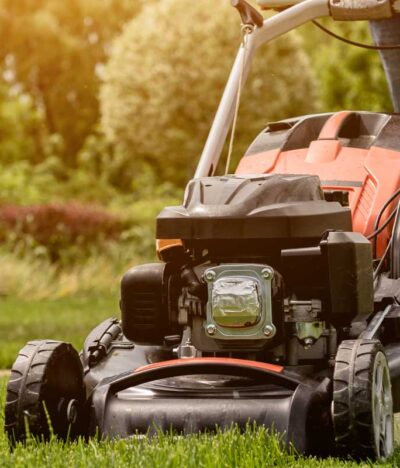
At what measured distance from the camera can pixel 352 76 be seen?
2656 centimetres

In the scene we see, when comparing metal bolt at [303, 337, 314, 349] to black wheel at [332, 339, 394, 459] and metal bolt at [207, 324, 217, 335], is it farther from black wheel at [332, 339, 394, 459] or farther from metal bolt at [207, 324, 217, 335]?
metal bolt at [207, 324, 217, 335]

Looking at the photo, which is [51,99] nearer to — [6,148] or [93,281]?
[6,148]

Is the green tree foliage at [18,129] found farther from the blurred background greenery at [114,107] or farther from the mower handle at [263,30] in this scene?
the mower handle at [263,30]

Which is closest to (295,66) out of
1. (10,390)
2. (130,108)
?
(130,108)

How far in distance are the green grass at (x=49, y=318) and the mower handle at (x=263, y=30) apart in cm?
364

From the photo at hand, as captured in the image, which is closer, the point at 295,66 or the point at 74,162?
the point at 295,66

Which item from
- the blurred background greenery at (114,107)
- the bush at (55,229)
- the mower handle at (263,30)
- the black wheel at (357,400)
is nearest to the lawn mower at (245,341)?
the black wheel at (357,400)

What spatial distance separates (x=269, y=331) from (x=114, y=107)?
68.3 ft

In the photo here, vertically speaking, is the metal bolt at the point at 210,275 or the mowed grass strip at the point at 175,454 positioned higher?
the metal bolt at the point at 210,275

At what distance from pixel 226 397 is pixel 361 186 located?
123 cm

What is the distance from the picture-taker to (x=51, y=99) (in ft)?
112

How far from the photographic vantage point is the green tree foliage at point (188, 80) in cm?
2234

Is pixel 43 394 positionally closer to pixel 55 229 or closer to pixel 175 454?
pixel 175 454

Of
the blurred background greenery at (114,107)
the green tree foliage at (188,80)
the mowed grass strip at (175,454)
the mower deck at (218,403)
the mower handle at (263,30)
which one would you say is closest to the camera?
the mowed grass strip at (175,454)
